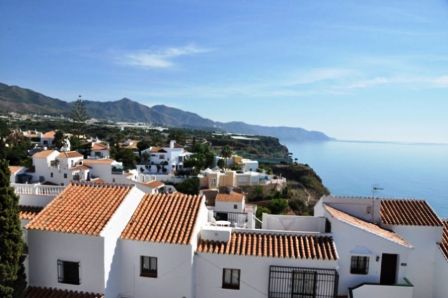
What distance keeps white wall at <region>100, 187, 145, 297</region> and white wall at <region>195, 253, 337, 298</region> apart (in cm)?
268

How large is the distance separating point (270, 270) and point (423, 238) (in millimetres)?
7374

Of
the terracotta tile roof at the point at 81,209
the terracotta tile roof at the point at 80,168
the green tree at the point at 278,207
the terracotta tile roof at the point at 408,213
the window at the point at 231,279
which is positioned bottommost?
the green tree at the point at 278,207

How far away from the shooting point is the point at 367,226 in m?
13.7

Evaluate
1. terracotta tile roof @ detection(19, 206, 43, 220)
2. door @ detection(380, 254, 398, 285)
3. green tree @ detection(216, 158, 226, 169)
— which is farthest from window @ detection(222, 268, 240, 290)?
green tree @ detection(216, 158, 226, 169)

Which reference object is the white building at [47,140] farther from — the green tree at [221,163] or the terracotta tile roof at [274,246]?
the terracotta tile roof at [274,246]

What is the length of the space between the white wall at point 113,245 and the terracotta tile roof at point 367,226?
781 centimetres

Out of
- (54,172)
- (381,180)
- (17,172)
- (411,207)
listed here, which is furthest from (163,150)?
(381,180)

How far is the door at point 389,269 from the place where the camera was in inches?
506

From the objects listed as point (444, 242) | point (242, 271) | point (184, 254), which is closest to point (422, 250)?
point (444, 242)

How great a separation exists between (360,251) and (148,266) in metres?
7.59

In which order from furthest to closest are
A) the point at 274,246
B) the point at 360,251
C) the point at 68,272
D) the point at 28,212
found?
1. the point at 28,212
2. the point at 360,251
3. the point at 274,246
4. the point at 68,272

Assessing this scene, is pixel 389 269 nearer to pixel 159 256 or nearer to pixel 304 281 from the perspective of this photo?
pixel 304 281

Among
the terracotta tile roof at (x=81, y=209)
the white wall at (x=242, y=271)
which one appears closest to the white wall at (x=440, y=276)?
the white wall at (x=242, y=271)

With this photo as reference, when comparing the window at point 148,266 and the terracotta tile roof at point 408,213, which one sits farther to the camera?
the terracotta tile roof at point 408,213
